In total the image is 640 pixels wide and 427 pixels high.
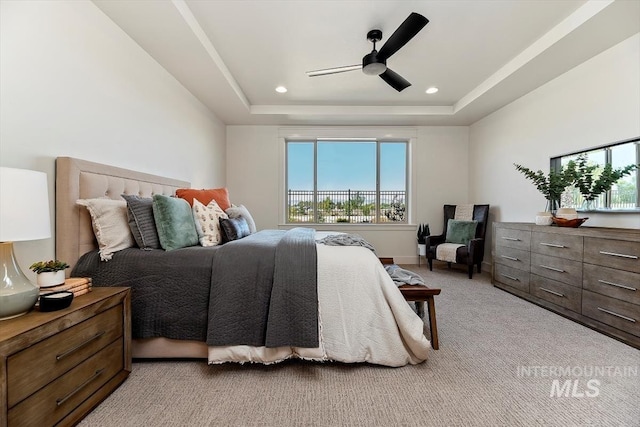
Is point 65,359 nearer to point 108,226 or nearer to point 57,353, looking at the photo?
point 57,353

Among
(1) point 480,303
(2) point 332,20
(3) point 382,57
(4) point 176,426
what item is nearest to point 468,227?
(1) point 480,303

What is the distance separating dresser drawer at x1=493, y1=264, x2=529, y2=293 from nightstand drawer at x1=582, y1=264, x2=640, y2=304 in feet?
2.19

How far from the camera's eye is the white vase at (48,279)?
4.29 feet

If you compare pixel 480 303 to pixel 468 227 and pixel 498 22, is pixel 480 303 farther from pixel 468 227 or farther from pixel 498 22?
pixel 498 22

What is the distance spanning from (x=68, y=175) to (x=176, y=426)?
1606mm

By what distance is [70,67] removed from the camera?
5.95 feet

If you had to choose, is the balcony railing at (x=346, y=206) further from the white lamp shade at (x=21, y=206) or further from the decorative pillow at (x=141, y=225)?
the white lamp shade at (x=21, y=206)

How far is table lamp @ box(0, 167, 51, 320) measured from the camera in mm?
1013

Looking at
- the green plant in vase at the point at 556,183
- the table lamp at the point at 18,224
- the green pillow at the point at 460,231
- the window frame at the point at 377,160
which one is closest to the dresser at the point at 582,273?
the green plant in vase at the point at 556,183

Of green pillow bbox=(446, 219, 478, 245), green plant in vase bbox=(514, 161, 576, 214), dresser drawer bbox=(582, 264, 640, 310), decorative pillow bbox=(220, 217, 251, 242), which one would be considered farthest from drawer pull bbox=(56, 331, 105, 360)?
green pillow bbox=(446, 219, 478, 245)

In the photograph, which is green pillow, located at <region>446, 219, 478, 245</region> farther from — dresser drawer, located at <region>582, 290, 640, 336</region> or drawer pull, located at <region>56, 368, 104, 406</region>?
drawer pull, located at <region>56, 368, 104, 406</region>

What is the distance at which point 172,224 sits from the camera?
1.91m

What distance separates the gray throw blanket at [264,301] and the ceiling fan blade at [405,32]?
1804mm

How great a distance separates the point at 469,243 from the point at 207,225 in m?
3.52
